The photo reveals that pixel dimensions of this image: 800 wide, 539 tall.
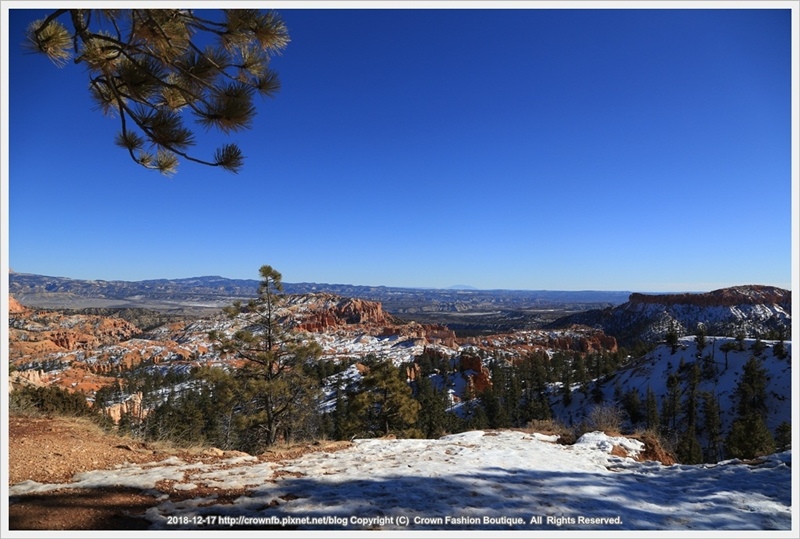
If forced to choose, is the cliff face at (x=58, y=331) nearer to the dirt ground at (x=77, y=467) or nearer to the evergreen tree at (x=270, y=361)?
the evergreen tree at (x=270, y=361)

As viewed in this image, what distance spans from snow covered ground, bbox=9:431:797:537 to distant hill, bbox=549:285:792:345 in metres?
123

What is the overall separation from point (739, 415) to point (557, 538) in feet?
160

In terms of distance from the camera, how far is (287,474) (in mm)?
4816

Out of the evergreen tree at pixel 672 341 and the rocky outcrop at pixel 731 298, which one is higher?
the rocky outcrop at pixel 731 298

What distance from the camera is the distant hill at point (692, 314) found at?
118 metres

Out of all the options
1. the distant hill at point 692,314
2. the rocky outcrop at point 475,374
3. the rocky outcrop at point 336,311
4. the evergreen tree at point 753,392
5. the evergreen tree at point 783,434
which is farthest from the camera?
the rocky outcrop at point 336,311

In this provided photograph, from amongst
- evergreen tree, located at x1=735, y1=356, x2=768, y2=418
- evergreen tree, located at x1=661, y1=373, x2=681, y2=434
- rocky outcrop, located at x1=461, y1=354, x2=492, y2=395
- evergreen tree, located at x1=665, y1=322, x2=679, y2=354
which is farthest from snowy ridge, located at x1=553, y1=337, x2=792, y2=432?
rocky outcrop, located at x1=461, y1=354, x2=492, y2=395

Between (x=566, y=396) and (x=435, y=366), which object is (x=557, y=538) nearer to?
(x=566, y=396)

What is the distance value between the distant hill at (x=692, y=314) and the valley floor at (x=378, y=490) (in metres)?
124

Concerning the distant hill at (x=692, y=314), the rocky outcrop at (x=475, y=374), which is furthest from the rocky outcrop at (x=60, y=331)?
the distant hill at (x=692, y=314)

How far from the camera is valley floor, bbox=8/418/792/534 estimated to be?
3484 mm

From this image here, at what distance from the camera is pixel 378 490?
14.0 ft

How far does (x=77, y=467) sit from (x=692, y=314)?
166 m

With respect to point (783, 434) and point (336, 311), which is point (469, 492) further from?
point (336, 311)
